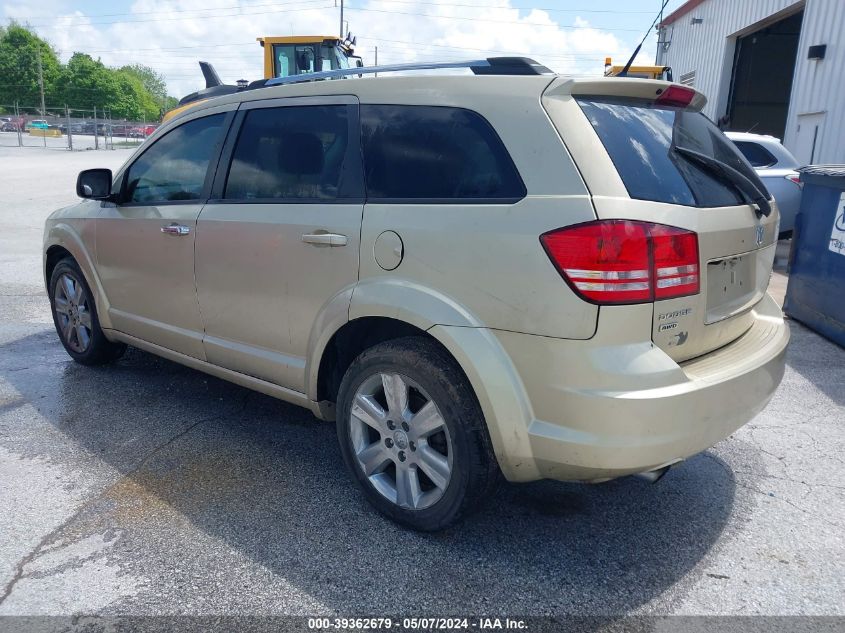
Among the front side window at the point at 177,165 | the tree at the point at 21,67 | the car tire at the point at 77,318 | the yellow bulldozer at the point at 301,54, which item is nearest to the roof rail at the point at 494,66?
the front side window at the point at 177,165

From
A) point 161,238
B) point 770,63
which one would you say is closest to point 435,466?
point 161,238

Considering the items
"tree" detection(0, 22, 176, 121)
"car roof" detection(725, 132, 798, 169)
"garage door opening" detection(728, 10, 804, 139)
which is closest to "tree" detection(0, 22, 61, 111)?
"tree" detection(0, 22, 176, 121)

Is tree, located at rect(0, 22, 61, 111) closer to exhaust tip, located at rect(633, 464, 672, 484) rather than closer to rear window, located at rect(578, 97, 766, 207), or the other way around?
rear window, located at rect(578, 97, 766, 207)

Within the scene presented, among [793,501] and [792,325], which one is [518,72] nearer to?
[793,501]

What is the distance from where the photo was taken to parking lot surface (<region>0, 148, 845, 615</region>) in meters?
2.52

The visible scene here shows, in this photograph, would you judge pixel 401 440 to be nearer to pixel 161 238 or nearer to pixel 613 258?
pixel 613 258

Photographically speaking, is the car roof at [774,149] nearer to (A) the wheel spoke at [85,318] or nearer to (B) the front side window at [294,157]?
(B) the front side window at [294,157]

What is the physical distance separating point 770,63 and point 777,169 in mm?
14220

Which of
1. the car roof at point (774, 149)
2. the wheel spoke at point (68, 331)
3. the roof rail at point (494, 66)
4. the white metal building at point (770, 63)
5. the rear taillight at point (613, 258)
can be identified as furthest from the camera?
the white metal building at point (770, 63)

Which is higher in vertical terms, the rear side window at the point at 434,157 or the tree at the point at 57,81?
the tree at the point at 57,81

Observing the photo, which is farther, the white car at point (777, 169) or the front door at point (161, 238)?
the white car at point (777, 169)

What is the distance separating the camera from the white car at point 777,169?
9711mm

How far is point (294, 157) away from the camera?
131 inches

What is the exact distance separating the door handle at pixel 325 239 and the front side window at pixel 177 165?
40.4 inches
